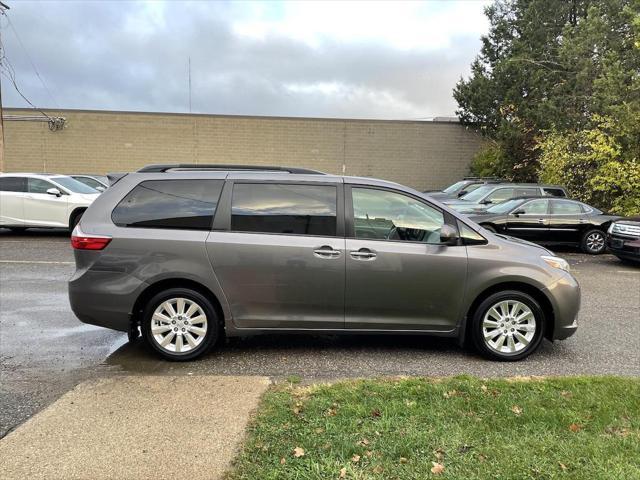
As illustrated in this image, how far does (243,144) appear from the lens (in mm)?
26641


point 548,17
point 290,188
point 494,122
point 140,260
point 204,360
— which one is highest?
point 548,17

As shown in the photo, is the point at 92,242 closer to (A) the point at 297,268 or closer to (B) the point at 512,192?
(A) the point at 297,268

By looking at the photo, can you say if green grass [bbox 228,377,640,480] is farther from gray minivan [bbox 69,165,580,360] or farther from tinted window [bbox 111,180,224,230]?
tinted window [bbox 111,180,224,230]

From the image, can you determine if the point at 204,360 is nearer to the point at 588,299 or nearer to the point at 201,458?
the point at 201,458

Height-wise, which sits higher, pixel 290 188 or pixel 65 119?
pixel 65 119

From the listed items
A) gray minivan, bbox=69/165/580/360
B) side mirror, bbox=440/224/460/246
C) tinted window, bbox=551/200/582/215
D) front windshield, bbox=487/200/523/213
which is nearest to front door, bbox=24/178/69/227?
gray minivan, bbox=69/165/580/360

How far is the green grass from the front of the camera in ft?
9.31

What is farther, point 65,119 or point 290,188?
point 65,119

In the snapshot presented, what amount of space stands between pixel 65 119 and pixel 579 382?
Answer: 2759 cm

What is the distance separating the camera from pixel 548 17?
23016 millimetres

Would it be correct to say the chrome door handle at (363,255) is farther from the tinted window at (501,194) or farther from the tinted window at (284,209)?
the tinted window at (501,194)

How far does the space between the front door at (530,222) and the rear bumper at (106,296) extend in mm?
9832

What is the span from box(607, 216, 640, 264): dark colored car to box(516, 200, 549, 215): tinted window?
170 centimetres

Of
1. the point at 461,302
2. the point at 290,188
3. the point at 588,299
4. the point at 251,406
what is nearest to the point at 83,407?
the point at 251,406
